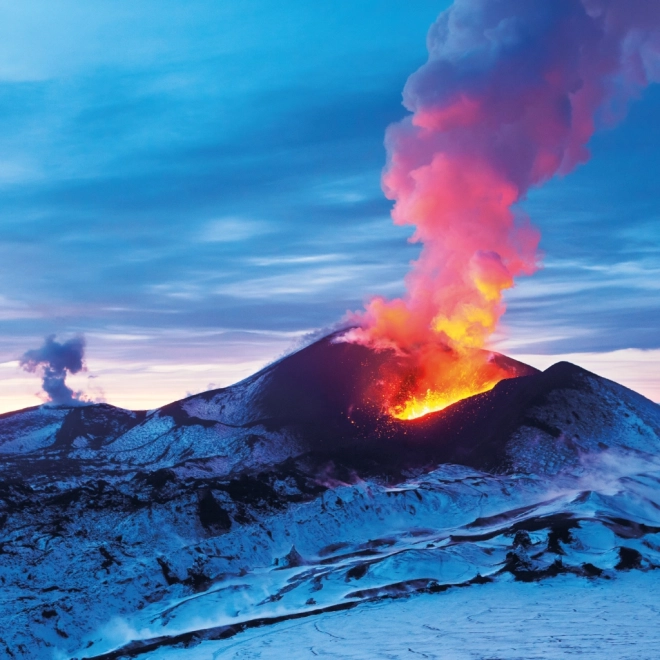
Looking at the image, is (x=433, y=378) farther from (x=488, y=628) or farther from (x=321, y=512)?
(x=488, y=628)

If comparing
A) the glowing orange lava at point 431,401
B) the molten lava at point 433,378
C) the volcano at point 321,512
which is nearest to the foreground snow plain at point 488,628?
the volcano at point 321,512

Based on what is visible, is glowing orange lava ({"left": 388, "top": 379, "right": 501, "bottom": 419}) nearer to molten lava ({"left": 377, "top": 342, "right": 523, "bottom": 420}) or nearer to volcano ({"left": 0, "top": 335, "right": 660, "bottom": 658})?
molten lava ({"left": 377, "top": 342, "right": 523, "bottom": 420})

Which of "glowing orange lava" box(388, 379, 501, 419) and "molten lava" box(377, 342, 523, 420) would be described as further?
"molten lava" box(377, 342, 523, 420)

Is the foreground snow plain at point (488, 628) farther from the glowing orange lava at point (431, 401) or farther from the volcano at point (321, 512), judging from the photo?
the glowing orange lava at point (431, 401)

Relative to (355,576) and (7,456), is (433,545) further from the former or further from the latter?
(7,456)

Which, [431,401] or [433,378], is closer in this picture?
[431,401]

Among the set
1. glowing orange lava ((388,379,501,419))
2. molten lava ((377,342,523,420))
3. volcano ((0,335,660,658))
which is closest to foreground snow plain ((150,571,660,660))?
volcano ((0,335,660,658))

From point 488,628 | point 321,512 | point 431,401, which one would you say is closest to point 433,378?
point 431,401

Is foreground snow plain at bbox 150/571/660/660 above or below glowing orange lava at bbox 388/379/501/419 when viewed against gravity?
below

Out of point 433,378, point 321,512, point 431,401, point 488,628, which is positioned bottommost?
point 488,628

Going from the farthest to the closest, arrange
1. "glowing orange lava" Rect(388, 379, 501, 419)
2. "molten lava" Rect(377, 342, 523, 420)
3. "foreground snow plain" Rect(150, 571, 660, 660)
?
1. "molten lava" Rect(377, 342, 523, 420)
2. "glowing orange lava" Rect(388, 379, 501, 419)
3. "foreground snow plain" Rect(150, 571, 660, 660)
